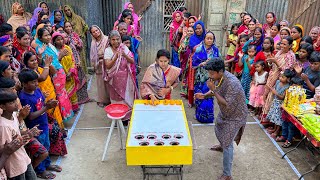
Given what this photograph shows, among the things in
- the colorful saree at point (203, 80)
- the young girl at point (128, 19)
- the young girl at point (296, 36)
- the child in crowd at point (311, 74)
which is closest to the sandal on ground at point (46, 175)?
the colorful saree at point (203, 80)

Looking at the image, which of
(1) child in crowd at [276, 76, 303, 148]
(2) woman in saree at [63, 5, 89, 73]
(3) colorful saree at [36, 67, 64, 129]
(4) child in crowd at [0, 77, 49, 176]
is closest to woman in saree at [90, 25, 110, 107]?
(3) colorful saree at [36, 67, 64, 129]

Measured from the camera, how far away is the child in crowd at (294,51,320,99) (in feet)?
14.7

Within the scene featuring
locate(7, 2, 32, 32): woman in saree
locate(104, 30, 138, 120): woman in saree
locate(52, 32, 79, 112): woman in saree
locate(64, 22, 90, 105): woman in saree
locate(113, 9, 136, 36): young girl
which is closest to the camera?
locate(104, 30, 138, 120): woman in saree

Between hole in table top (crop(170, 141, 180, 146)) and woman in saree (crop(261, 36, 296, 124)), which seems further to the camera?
woman in saree (crop(261, 36, 296, 124))

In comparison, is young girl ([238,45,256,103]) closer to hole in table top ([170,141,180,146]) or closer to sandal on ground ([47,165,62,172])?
hole in table top ([170,141,180,146])

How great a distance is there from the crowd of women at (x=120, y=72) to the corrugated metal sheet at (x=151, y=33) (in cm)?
160

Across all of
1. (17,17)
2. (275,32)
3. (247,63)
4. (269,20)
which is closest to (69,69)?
(17,17)

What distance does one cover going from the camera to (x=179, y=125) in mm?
3604

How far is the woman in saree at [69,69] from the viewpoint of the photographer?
5.25 meters

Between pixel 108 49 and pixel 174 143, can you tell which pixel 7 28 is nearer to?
pixel 108 49

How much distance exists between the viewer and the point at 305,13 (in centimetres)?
837

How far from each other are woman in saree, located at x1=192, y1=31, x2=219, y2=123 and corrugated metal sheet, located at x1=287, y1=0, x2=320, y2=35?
4.35m

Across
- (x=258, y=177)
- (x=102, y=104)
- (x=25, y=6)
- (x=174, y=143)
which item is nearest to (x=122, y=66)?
(x=102, y=104)

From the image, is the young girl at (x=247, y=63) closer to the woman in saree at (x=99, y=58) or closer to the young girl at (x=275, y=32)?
the young girl at (x=275, y=32)
